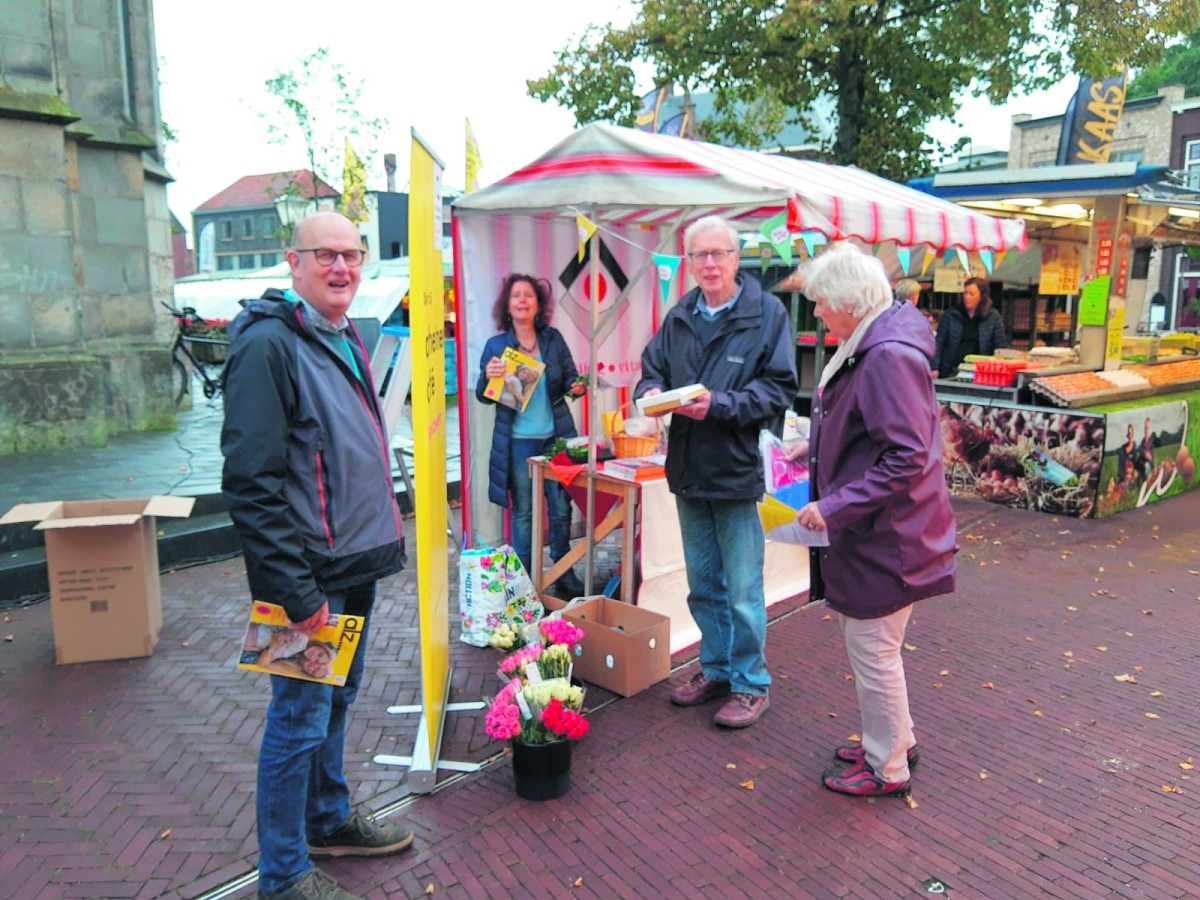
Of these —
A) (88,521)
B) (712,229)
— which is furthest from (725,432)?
(88,521)

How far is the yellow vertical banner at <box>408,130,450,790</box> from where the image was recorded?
2.79 meters

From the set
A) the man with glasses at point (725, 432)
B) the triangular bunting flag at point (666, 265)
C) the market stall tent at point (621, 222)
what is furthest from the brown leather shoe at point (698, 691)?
the triangular bunting flag at point (666, 265)

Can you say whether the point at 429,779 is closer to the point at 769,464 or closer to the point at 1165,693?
the point at 769,464

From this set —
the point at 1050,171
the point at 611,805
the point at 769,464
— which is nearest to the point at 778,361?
the point at 769,464

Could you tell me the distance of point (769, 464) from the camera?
3.28 metres

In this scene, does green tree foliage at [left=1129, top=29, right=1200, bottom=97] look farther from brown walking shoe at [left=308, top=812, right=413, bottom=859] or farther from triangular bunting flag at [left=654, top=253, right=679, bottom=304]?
brown walking shoe at [left=308, top=812, right=413, bottom=859]

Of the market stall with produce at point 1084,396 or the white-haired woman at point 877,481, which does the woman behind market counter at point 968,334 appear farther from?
the white-haired woman at point 877,481

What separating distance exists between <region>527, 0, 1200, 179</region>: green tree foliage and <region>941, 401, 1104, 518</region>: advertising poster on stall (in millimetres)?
7104

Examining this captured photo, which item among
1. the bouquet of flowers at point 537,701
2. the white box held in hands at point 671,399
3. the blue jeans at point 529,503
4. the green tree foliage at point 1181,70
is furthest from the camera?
the green tree foliage at point 1181,70

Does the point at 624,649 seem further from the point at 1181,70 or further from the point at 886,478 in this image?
the point at 1181,70

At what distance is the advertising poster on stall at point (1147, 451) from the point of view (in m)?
7.14

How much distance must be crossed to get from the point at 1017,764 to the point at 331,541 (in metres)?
A: 2.76

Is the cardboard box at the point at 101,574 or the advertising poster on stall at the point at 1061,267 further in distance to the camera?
the advertising poster on stall at the point at 1061,267

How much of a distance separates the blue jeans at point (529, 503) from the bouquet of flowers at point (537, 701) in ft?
5.08
